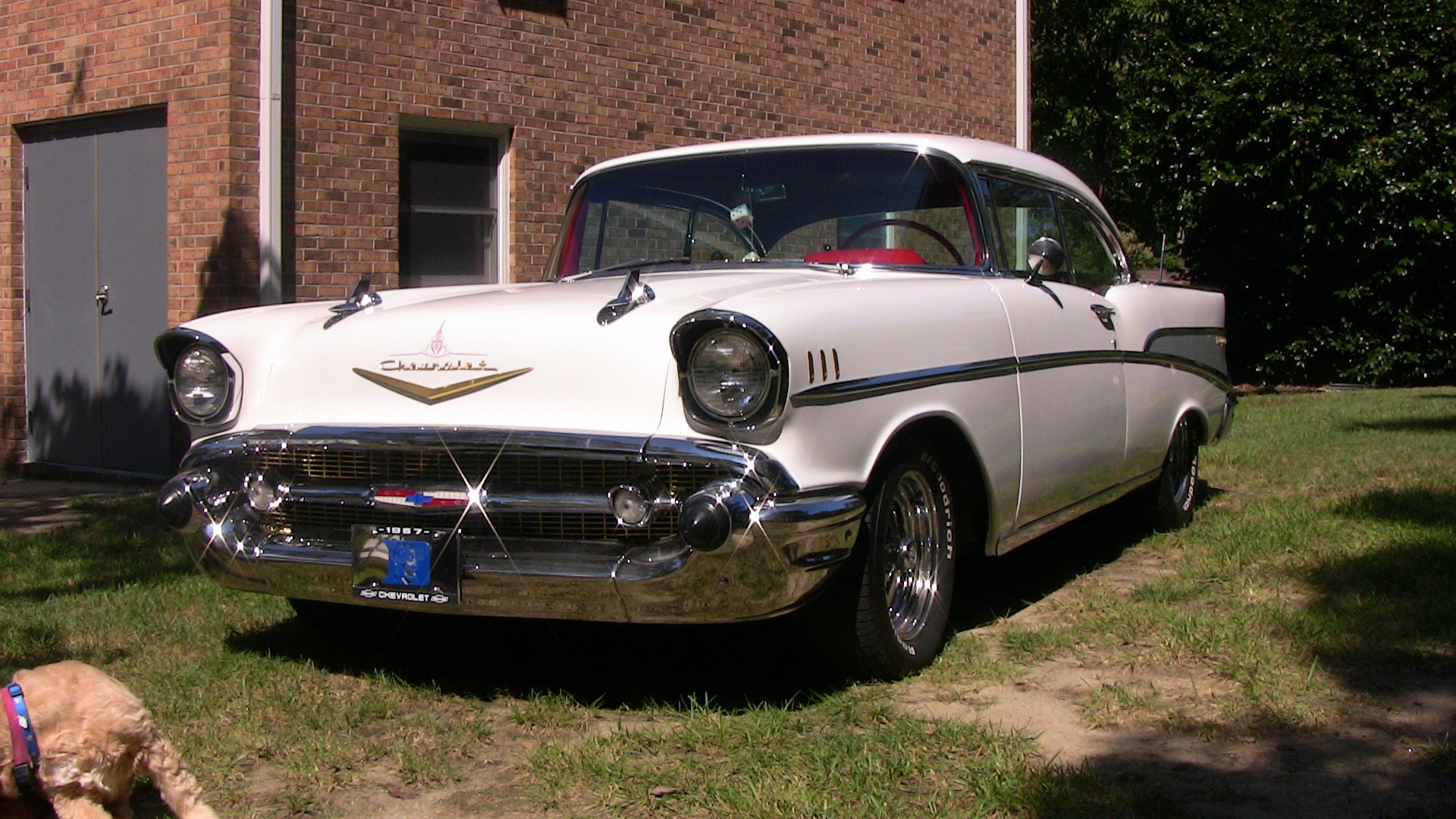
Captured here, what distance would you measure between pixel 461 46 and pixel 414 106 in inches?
21.5

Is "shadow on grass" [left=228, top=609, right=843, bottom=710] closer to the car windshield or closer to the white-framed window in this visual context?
the car windshield

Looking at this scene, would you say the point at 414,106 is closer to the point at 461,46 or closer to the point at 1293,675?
the point at 461,46

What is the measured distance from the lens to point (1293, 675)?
156 inches

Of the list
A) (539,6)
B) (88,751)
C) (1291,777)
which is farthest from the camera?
(539,6)

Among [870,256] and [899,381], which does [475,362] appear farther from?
[870,256]

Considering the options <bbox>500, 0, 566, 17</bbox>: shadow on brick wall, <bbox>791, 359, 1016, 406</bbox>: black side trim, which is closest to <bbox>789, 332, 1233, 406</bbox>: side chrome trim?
<bbox>791, 359, 1016, 406</bbox>: black side trim

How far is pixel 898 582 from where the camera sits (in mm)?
4039

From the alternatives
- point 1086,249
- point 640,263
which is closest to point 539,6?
point 1086,249

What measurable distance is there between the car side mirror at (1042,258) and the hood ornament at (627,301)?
1.57 m

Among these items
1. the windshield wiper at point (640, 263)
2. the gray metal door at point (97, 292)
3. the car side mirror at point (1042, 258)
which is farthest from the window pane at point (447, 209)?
the car side mirror at point (1042, 258)

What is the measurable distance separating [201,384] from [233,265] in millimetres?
4127

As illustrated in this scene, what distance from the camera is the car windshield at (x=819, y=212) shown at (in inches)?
186

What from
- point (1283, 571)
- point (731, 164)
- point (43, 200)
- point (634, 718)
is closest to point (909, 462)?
point (634, 718)

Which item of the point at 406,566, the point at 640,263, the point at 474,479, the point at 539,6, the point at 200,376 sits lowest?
the point at 406,566
